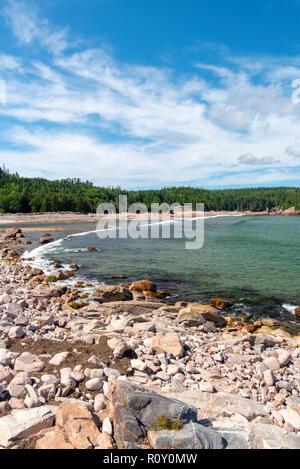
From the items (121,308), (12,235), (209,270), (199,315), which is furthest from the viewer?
(12,235)

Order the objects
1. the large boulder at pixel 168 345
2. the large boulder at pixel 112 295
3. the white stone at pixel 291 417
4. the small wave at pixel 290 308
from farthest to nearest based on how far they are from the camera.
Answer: the large boulder at pixel 112 295, the small wave at pixel 290 308, the large boulder at pixel 168 345, the white stone at pixel 291 417

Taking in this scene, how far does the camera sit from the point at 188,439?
4883 millimetres

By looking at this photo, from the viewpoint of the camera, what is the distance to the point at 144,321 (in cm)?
1296

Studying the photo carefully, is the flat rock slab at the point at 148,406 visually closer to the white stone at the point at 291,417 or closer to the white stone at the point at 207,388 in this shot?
the white stone at the point at 207,388

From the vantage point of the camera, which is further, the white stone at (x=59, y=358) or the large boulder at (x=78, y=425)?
the white stone at (x=59, y=358)

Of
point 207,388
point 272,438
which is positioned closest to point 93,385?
point 207,388

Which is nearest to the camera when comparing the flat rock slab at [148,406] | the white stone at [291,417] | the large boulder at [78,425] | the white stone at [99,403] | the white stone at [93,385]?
the large boulder at [78,425]

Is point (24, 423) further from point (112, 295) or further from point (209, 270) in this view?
point (209, 270)

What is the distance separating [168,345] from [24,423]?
5.00m

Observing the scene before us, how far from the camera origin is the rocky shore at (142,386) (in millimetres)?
5023

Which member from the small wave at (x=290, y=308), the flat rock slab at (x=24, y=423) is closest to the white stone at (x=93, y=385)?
the flat rock slab at (x=24, y=423)

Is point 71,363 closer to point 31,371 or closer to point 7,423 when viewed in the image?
point 31,371

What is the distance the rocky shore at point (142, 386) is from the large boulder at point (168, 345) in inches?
1.4

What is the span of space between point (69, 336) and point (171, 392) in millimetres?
4564
